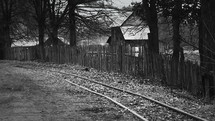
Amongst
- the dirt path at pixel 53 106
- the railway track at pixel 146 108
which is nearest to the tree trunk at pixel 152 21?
the railway track at pixel 146 108

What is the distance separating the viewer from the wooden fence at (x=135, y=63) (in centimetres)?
1299

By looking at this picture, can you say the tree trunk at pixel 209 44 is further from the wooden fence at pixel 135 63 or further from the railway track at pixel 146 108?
the railway track at pixel 146 108

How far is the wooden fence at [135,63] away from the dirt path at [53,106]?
12.3 feet

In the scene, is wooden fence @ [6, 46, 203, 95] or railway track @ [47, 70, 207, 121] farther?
wooden fence @ [6, 46, 203, 95]

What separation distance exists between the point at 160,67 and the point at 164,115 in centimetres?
712

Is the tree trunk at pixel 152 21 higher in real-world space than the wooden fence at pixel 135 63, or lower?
higher

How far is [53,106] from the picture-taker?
9531 mm

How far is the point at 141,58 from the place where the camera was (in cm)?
1741

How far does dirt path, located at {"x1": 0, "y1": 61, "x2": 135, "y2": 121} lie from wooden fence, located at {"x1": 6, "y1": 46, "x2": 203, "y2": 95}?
374 cm

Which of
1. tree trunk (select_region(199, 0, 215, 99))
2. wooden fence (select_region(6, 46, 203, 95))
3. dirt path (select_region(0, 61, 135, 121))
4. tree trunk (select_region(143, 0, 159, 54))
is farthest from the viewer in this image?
tree trunk (select_region(143, 0, 159, 54))

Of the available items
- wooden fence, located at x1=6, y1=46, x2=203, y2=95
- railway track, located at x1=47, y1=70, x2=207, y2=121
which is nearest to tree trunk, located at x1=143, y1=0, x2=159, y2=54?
wooden fence, located at x1=6, y1=46, x2=203, y2=95

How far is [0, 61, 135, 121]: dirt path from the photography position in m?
8.16

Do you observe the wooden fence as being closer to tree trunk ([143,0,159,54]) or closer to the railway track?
tree trunk ([143,0,159,54])

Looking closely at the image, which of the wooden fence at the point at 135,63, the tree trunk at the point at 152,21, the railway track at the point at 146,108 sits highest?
the tree trunk at the point at 152,21
